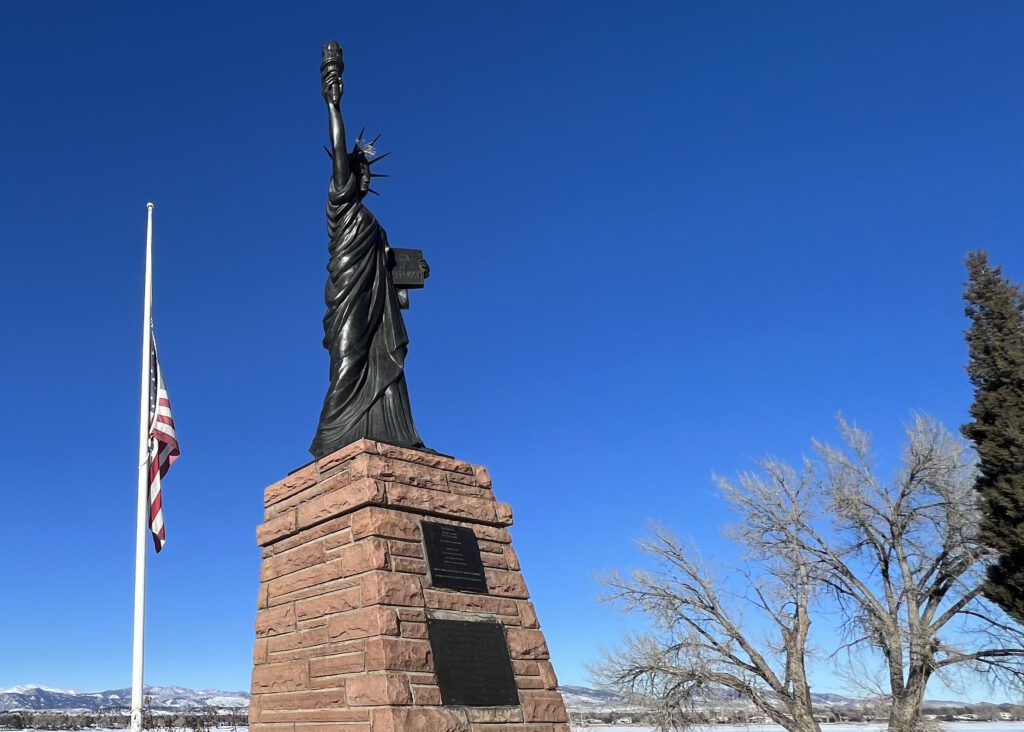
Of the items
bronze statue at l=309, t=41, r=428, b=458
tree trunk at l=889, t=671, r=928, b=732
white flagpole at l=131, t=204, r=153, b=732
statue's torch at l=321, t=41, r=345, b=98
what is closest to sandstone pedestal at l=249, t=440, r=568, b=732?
bronze statue at l=309, t=41, r=428, b=458

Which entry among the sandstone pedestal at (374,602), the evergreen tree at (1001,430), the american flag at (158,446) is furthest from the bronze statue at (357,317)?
the evergreen tree at (1001,430)

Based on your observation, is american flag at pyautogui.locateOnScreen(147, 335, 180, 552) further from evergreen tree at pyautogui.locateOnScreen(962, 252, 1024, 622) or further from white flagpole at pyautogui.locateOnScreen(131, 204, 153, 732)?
evergreen tree at pyautogui.locateOnScreen(962, 252, 1024, 622)

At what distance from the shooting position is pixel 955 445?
1817cm

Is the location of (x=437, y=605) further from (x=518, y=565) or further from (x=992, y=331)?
(x=992, y=331)

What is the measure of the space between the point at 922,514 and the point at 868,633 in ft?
9.73

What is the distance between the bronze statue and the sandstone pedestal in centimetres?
55

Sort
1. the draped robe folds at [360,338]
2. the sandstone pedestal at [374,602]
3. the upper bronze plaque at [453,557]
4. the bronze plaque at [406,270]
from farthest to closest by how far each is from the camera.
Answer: the bronze plaque at [406,270], the draped robe folds at [360,338], the upper bronze plaque at [453,557], the sandstone pedestal at [374,602]

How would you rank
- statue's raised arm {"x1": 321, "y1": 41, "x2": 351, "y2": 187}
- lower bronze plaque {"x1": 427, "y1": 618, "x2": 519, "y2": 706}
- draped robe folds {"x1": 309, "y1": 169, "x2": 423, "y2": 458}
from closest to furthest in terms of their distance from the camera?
1. lower bronze plaque {"x1": 427, "y1": 618, "x2": 519, "y2": 706}
2. draped robe folds {"x1": 309, "y1": 169, "x2": 423, "y2": 458}
3. statue's raised arm {"x1": 321, "y1": 41, "x2": 351, "y2": 187}

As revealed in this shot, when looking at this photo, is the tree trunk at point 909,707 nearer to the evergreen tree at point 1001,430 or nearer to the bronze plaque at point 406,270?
the evergreen tree at point 1001,430

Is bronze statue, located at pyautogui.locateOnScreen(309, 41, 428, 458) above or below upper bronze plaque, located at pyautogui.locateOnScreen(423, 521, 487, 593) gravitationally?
above

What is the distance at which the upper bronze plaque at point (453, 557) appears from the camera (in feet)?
19.8

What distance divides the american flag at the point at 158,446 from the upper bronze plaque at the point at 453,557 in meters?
3.86

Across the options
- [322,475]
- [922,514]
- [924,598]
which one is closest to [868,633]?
[924,598]

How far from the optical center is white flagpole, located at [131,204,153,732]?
7.63 metres
